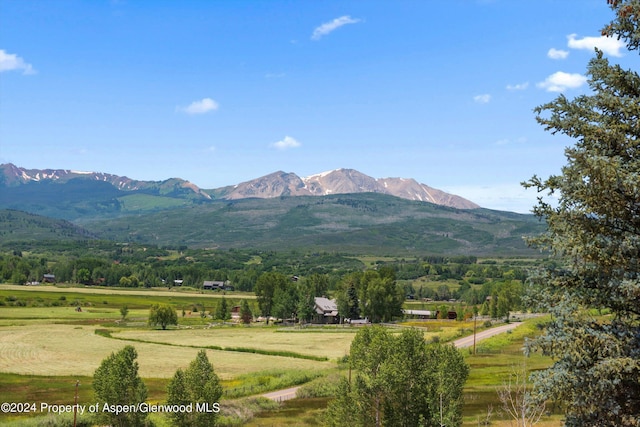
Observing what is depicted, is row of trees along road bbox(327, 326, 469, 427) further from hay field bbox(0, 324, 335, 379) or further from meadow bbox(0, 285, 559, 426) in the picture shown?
hay field bbox(0, 324, 335, 379)

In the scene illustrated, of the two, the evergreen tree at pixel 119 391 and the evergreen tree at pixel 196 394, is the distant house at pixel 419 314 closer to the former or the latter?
the evergreen tree at pixel 196 394

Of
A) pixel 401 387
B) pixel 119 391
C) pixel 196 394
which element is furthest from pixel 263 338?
pixel 401 387

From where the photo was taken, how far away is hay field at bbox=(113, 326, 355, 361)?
100188 millimetres

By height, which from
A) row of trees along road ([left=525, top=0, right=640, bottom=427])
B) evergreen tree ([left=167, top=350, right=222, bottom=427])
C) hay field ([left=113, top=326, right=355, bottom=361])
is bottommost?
hay field ([left=113, top=326, right=355, bottom=361])

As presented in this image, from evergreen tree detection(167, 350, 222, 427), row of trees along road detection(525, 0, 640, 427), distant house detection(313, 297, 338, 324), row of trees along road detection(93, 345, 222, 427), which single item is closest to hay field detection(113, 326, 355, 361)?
distant house detection(313, 297, 338, 324)

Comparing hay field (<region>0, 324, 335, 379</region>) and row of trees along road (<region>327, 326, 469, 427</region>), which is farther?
hay field (<region>0, 324, 335, 379</region>)

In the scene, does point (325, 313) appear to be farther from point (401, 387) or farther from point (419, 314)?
point (401, 387)

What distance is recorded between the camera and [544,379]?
14.8 meters

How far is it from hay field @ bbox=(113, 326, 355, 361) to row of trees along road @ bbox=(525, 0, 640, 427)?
7528 cm

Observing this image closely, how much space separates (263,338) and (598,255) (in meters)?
106

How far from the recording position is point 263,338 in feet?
379

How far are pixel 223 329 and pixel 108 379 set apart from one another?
3809 inches

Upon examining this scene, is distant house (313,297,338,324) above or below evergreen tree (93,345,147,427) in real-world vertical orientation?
below

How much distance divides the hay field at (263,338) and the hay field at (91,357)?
758 cm
